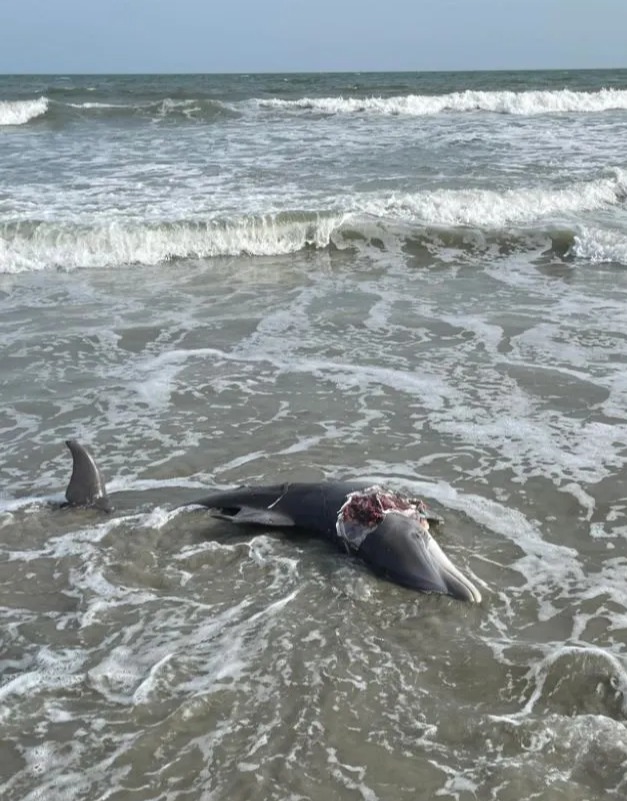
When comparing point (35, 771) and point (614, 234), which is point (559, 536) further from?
point (614, 234)

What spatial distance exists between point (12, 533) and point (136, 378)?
108 inches

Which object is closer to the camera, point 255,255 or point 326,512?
point 326,512

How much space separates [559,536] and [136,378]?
4.12 m

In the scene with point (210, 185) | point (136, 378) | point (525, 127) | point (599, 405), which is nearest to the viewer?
point (599, 405)

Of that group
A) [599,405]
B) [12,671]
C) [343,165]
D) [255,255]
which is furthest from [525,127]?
[12,671]

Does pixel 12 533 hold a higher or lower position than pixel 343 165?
lower

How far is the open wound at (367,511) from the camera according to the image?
4828 mm

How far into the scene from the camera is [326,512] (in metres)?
5.06

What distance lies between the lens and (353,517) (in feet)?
16.1

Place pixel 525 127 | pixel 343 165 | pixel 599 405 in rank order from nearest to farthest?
pixel 599 405
pixel 343 165
pixel 525 127

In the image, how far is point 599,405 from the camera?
6934mm

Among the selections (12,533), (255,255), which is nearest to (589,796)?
(12,533)

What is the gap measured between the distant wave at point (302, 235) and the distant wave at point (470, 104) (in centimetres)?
2221

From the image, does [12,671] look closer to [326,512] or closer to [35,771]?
[35,771]
